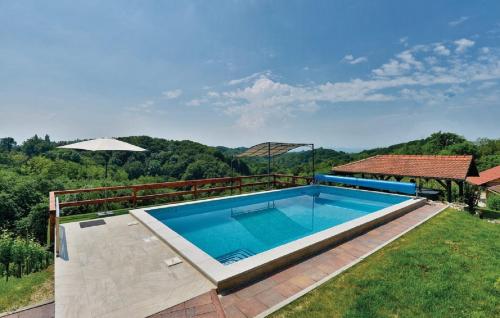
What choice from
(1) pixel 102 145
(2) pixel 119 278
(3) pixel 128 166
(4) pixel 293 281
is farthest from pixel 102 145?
(3) pixel 128 166

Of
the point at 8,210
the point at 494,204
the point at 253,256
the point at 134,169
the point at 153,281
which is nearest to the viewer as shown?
the point at 153,281

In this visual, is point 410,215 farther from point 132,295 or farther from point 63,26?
point 63,26

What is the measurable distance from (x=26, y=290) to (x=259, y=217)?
234 inches

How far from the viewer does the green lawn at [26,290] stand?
121 inches

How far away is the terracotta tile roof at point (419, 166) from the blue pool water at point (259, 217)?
1.49 metres

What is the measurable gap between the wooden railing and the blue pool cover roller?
1.03 metres

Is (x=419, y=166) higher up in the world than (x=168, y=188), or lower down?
higher up

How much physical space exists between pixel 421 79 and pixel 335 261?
1656 cm

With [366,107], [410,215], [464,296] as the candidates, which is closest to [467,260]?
[464,296]

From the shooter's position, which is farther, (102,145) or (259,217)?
(259,217)

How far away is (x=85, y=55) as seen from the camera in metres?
9.69

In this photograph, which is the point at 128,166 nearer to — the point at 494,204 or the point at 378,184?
the point at 378,184

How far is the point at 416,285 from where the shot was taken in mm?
3436

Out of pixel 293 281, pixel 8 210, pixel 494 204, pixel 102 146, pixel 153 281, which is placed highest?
pixel 102 146
